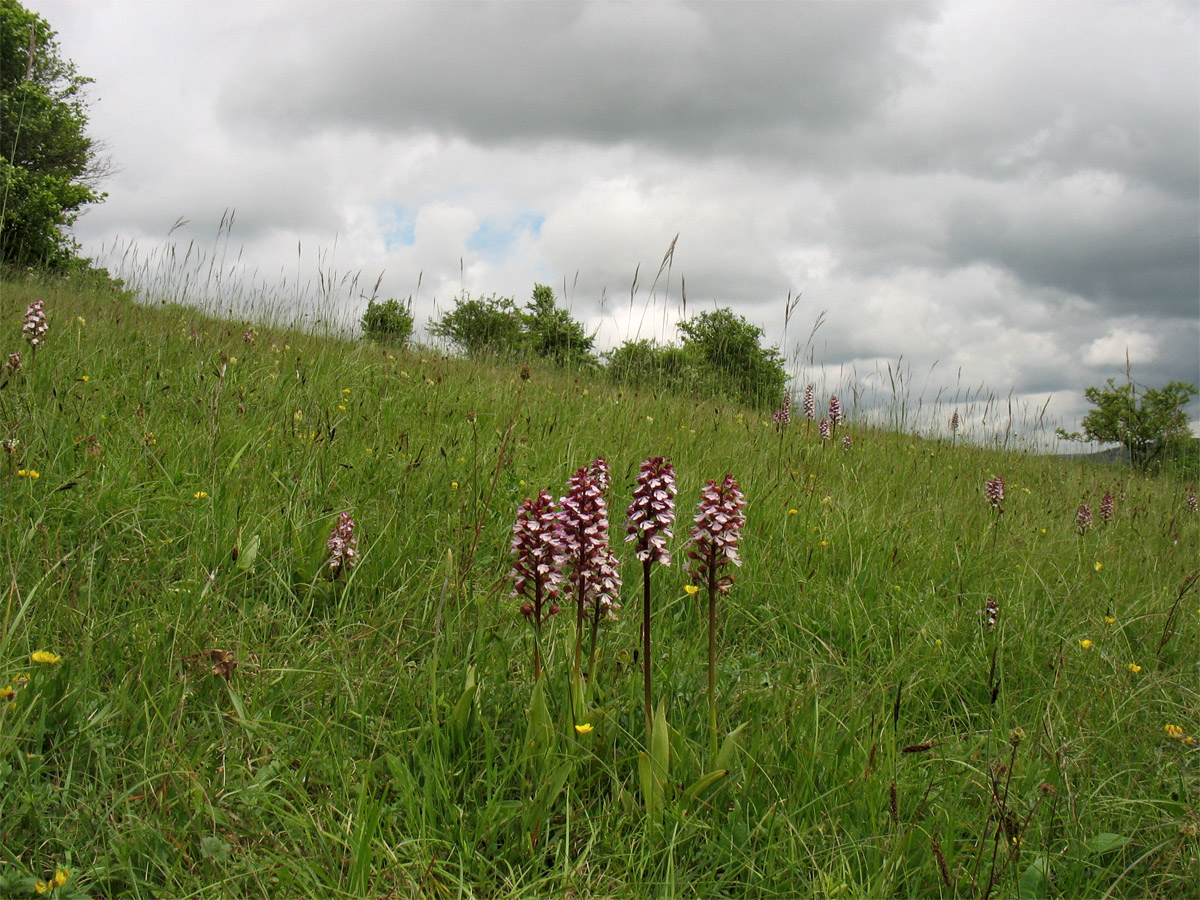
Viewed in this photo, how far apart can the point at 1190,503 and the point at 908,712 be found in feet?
20.5

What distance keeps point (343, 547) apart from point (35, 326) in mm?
3523

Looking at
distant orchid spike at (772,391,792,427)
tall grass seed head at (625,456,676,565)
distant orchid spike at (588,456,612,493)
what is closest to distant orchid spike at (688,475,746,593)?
tall grass seed head at (625,456,676,565)

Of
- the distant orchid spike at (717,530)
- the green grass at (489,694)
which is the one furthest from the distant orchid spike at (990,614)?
the distant orchid spike at (717,530)

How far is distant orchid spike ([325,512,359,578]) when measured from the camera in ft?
8.13

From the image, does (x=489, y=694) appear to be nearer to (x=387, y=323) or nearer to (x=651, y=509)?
(x=651, y=509)

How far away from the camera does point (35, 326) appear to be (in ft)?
14.4

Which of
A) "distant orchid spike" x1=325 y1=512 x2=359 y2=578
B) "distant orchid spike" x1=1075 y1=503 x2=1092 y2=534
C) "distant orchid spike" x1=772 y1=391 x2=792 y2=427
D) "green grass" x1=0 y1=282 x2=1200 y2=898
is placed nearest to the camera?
"green grass" x1=0 y1=282 x2=1200 y2=898

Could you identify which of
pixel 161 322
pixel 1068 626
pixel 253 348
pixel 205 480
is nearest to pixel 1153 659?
pixel 1068 626

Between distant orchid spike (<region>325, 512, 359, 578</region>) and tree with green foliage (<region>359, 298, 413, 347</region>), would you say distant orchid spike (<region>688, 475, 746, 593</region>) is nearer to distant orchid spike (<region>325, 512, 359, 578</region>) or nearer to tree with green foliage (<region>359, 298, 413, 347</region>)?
distant orchid spike (<region>325, 512, 359, 578</region>)

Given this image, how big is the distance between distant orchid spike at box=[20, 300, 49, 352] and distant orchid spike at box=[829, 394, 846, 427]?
589 centimetres

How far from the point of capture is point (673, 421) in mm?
5418

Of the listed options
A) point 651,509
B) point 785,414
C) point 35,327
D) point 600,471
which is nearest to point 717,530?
point 651,509

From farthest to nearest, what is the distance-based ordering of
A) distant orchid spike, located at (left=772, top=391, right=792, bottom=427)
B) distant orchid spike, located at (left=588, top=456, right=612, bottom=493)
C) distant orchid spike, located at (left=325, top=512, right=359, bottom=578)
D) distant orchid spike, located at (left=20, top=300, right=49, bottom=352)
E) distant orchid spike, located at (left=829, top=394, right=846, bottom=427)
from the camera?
1. distant orchid spike, located at (left=829, top=394, right=846, bottom=427)
2. distant orchid spike, located at (left=772, top=391, right=792, bottom=427)
3. distant orchid spike, located at (left=20, top=300, right=49, bottom=352)
4. distant orchid spike, located at (left=325, top=512, right=359, bottom=578)
5. distant orchid spike, located at (left=588, top=456, right=612, bottom=493)

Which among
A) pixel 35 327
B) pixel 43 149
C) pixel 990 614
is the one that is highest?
pixel 43 149
